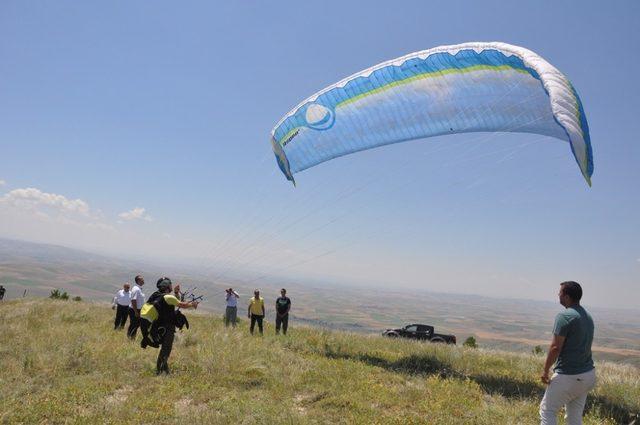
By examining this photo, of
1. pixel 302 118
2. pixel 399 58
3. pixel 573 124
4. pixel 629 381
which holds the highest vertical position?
pixel 399 58

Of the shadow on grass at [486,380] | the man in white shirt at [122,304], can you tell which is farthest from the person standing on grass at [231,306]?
the shadow on grass at [486,380]

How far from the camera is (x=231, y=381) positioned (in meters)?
7.30

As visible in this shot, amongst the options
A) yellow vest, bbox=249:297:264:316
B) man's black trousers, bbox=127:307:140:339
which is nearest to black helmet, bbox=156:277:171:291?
man's black trousers, bbox=127:307:140:339

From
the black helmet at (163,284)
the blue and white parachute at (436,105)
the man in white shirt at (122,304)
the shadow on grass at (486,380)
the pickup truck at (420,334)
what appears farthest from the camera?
the pickup truck at (420,334)

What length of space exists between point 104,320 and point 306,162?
9279 mm

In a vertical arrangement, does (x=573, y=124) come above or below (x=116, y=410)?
above

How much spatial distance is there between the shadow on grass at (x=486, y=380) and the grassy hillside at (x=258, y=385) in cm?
3

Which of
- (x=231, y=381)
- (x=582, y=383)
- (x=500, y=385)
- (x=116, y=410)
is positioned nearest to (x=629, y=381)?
(x=500, y=385)

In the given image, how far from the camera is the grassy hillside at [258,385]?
573cm

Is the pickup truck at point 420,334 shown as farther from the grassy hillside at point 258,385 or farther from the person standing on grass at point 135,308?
the person standing on grass at point 135,308

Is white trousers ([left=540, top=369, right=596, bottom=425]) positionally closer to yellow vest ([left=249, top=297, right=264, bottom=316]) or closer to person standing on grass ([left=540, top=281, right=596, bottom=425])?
person standing on grass ([left=540, top=281, right=596, bottom=425])

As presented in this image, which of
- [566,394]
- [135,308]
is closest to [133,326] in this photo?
[135,308]

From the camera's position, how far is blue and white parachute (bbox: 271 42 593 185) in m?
7.14

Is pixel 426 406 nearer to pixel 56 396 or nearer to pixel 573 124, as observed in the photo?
pixel 573 124
